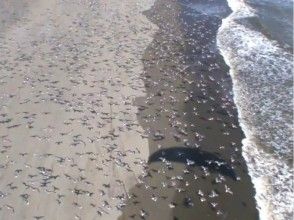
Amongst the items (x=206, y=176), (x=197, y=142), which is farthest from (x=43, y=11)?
(x=206, y=176)

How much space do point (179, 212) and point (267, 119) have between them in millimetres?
6871

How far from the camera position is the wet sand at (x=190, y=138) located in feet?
42.0

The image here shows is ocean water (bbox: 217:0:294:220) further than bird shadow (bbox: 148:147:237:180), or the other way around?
bird shadow (bbox: 148:147:237:180)

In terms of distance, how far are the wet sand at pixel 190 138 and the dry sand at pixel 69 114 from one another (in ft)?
1.85

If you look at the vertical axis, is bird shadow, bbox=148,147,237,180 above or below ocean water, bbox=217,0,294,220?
above

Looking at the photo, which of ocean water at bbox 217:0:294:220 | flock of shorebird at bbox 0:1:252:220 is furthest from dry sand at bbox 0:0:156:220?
ocean water at bbox 217:0:294:220

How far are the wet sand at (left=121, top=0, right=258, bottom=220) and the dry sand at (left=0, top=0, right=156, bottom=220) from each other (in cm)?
56

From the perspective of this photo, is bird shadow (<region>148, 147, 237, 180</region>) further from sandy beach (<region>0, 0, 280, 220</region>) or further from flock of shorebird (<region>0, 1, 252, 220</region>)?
flock of shorebird (<region>0, 1, 252, 220</region>)

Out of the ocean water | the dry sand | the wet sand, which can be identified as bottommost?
the ocean water

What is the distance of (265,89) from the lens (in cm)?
1961

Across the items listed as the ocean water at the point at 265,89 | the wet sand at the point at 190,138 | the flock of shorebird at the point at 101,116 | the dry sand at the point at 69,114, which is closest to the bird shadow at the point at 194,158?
the wet sand at the point at 190,138

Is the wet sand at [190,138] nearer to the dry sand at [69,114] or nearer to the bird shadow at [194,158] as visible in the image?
the bird shadow at [194,158]

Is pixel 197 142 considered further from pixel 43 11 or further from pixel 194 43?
pixel 43 11

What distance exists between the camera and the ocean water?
1412 cm
